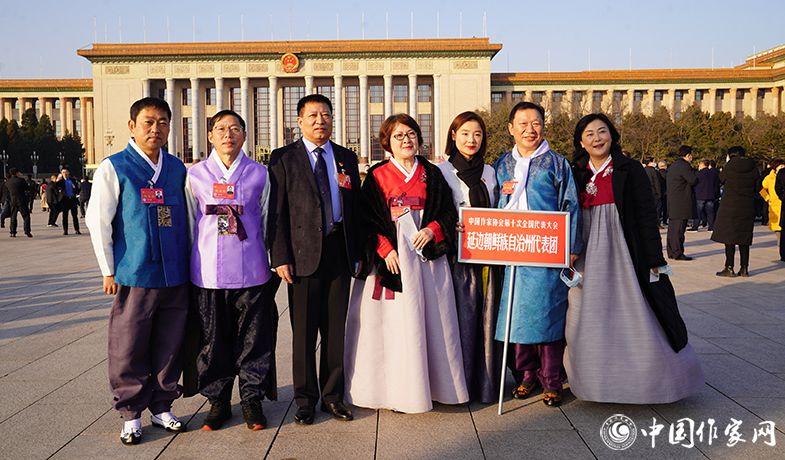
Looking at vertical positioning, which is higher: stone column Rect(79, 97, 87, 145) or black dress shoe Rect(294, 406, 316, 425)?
stone column Rect(79, 97, 87, 145)

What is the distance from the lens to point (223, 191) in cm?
340

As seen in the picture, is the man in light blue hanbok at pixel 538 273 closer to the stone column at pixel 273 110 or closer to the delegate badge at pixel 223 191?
the delegate badge at pixel 223 191

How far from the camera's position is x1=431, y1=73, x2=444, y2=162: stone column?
50156mm

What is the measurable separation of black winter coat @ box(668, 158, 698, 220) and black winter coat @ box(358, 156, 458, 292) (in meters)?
→ 8.37

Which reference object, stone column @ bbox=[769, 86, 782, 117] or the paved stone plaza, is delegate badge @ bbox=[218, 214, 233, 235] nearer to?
the paved stone plaza

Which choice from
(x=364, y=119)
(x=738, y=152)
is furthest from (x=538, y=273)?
(x=364, y=119)

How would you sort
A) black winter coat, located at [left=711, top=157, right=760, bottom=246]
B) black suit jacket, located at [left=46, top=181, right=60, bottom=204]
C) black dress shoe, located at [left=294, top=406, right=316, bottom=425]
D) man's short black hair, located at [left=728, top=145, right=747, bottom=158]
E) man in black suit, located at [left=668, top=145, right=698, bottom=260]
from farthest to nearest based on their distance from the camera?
black suit jacket, located at [left=46, top=181, right=60, bottom=204] < man in black suit, located at [left=668, top=145, right=698, bottom=260] < man's short black hair, located at [left=728, top=145, right=747, bottom=158] < black winter coat, located at [left=711, top=157, right=760, bottom=246] < black dress shoe, located at [left=294, top=406, right=316, bottom=425]

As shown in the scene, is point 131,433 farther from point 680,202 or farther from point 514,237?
point 680,202

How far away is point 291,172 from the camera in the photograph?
141 inches

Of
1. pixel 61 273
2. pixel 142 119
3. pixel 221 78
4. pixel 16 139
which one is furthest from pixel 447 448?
pixel 16 139

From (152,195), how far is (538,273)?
2479 millimetres

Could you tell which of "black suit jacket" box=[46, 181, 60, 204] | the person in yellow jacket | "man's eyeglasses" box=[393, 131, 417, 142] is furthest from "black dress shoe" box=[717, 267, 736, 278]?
"black suit jacket" box=[46, 181, 60, 204]

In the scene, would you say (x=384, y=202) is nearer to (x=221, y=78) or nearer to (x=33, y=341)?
(x=33, y=341)

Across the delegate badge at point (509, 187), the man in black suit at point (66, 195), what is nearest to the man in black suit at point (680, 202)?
the delegate badge at point (509, 187)
